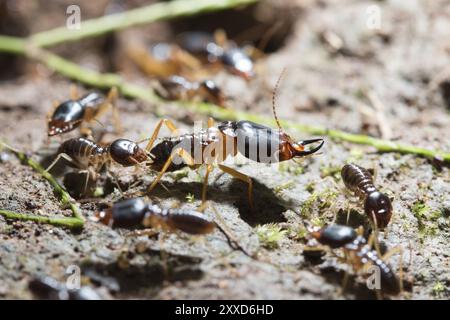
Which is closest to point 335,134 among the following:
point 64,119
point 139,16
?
point 64,119

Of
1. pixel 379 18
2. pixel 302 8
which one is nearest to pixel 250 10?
pixel 302 8

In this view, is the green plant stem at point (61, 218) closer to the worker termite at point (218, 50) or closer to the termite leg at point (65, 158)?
the termite leg at point (65, 158)

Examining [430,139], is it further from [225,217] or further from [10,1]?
[10,1]

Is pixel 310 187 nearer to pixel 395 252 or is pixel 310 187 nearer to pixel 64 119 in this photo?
pixel 395 252

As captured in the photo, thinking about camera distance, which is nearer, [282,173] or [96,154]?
[96,154]

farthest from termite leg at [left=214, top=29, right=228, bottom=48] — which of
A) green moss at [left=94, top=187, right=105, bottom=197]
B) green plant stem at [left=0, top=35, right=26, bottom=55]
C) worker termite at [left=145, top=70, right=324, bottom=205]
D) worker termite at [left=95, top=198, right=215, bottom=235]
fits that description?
worker termite at [left=95, top=198, right=215, bottom=235]

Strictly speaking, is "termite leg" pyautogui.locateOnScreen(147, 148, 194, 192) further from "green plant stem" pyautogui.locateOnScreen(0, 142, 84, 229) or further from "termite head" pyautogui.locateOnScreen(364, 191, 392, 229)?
"termite head" pyautogui.locateOnScreen(364, 191, 392, 229)
